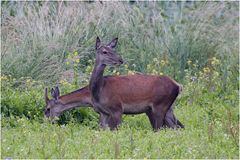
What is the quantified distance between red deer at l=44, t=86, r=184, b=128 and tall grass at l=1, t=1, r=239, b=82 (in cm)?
172

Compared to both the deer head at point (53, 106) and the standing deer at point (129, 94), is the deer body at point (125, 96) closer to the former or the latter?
the standing deer at point (129, 94)

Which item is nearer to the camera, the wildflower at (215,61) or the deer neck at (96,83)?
the deer neck at (96,83)

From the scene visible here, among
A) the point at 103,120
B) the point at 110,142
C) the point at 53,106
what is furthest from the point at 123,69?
the point at 110,142

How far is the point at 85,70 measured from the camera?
1466cm

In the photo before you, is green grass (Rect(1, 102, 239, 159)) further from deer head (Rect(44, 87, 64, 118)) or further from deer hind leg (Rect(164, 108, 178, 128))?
deer head (Rect(44, 87, 64, 118))

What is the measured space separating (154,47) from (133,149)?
271 inches

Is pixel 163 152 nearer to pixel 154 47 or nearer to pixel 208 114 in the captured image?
pixel 208 114

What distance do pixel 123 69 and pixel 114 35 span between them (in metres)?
1.17

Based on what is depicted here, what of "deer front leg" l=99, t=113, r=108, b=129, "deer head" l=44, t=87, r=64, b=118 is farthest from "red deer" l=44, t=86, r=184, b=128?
"deer front leg" l=99, t=113, r=108, b=129

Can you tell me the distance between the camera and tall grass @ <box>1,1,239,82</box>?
561 inches

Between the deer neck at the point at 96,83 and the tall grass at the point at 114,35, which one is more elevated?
the deer neck at the point at 96,83

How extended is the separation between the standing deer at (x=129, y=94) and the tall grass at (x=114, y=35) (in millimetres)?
2260

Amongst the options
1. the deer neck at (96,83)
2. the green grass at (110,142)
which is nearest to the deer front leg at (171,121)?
the green grass at (110,142)

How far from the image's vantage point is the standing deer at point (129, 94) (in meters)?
11.5
